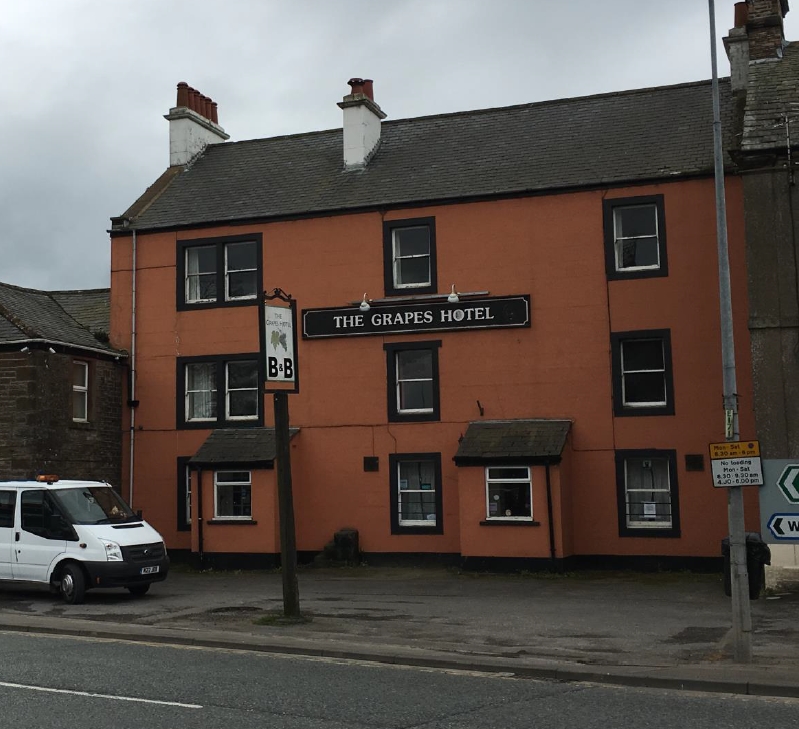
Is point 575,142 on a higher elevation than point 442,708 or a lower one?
higher

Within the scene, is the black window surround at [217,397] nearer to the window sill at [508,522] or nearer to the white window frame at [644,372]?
the window sill at [508,522]

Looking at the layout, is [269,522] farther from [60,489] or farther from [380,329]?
[60,489]

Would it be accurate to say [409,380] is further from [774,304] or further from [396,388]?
[774,304]

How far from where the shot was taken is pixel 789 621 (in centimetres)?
1423

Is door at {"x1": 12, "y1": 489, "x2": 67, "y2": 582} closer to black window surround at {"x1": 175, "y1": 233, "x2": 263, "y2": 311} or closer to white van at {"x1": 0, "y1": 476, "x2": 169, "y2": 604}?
white van at {"x1": 0, "y1": 476, "x2": 169, "y2": 604}

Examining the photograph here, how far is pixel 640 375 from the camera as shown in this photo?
74.6 ft

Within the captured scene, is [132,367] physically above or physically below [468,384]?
above

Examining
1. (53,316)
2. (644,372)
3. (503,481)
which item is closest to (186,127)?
(53,316)

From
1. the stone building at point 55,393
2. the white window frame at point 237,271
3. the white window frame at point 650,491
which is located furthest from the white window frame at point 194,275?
the white window frame at point 650,491

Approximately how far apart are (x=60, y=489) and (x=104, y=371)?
8006 mm

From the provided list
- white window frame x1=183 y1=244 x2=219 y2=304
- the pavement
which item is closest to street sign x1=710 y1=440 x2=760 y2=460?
the pavement

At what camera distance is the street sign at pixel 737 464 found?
11.1 metres

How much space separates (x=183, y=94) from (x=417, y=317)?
1100 cm

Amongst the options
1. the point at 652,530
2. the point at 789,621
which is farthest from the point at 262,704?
the point at 652,530
